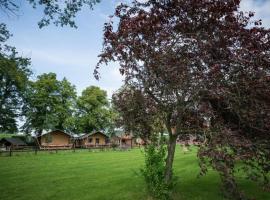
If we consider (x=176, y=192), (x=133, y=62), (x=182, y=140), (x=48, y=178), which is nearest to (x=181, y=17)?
(x=133, y=62)

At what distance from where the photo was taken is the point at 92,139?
6975 cm

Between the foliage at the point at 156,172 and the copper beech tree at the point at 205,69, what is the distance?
194 cm

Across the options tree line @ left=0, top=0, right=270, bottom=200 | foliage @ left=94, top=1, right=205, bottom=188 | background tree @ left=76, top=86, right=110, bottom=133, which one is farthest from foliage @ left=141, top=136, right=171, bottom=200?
background tree @ left=76, top=86, right=110, bottom=133

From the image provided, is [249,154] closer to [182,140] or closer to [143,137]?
[182,140]

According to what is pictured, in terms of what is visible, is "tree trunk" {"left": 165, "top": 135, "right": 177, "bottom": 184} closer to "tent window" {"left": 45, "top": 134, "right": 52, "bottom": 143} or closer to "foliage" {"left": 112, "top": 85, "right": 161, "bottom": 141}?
"foliage" {"left": 112, "top": 85, "right": 161, "bottom": 141}

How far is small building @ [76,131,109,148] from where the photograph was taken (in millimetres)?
68562

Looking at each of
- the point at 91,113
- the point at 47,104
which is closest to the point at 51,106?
the point at 47,104

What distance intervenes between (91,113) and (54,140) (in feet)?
43.7

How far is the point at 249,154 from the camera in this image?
7637 mm

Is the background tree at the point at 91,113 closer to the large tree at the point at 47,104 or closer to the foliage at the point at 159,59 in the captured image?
the large tree at the point at 47,104

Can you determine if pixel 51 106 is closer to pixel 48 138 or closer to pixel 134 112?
pixel 48 138

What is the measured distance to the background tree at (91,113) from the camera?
72.2 metres

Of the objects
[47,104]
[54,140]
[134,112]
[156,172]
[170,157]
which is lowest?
[156,172]

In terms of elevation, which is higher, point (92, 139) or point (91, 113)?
point (91, 113)
